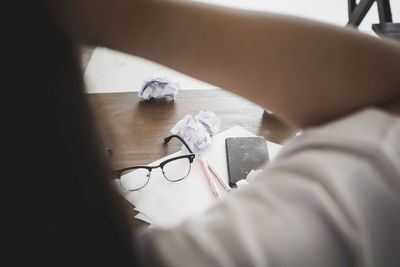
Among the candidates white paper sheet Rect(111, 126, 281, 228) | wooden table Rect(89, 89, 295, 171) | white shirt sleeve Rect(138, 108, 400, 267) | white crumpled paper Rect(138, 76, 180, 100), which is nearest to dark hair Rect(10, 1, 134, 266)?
white shirt sleeve Rect(138, 108, 400, 267)

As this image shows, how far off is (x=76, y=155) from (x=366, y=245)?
22cm

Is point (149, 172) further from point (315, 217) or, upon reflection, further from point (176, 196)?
point (315, 217)

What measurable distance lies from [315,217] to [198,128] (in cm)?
44

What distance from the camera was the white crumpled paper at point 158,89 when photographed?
743 mm

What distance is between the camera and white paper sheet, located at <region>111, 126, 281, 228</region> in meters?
0.50

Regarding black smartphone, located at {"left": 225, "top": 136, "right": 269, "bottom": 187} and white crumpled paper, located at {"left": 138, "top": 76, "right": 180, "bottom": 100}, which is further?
white crumpled paper, located at {"left": 138, "top": 76, "right": 180, "bottom": 100}

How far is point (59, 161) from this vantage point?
0.21 meters

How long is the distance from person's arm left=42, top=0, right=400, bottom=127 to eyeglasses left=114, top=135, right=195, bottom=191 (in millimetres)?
281

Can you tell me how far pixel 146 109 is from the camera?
0.73 metres

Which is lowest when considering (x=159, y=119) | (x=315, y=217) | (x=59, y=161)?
(x=315, y=217)

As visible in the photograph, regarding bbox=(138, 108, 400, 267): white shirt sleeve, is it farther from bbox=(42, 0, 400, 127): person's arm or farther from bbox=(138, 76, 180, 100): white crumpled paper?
bbox=(138, 76, 180, 100): white crumpled paper

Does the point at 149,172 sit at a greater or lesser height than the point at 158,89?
lesser

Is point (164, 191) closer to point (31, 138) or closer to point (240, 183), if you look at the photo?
point (240, 183)

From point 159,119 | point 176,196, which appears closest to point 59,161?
point 176,196
